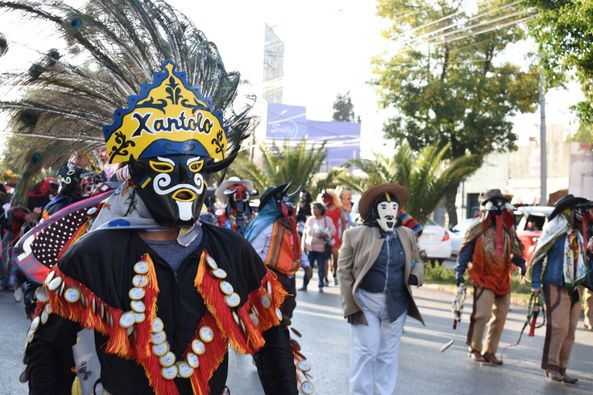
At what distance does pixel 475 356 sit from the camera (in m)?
10.1

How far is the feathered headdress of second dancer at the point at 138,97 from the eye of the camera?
334 cm

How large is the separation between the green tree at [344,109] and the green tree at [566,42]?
3737 inches

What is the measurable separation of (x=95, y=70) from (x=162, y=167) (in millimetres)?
1471

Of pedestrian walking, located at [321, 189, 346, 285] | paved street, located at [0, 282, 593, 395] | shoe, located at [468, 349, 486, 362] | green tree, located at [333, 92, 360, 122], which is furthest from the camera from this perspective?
green tree, located at [333, 92, 360, 122]

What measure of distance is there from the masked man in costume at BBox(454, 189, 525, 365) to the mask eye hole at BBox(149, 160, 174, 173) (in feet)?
22.9

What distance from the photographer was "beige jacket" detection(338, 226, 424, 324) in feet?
24.0

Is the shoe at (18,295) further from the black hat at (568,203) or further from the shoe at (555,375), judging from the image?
the black hat at (568,203)

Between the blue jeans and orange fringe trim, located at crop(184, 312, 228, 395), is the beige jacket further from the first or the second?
the blue jeans

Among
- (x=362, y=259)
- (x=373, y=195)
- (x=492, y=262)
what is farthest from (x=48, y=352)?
(x=492, y=262)

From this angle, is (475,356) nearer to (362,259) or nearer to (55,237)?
(362,259)

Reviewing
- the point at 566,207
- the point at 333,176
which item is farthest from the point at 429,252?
the point at 566,207

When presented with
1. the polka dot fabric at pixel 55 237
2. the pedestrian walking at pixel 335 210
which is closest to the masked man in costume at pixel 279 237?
the polka dot fabric at pixel 55 237

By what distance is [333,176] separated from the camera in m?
27.9

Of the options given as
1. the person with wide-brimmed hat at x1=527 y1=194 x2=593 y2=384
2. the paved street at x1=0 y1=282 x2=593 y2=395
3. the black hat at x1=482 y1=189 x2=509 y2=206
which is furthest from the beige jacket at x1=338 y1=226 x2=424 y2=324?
the black hat at x1=482 y1=189 x2=509 y2=206
